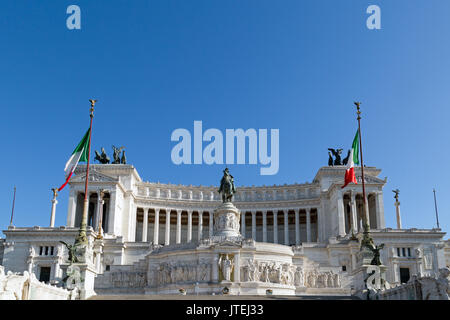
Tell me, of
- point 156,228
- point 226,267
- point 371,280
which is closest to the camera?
point 371,280

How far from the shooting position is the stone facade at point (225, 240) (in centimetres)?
5272

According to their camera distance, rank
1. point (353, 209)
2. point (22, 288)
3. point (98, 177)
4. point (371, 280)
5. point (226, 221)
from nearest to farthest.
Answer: point (22, 288) < point (371, 280) < point (226, 221) < point (353, 209) < point (98, 177)

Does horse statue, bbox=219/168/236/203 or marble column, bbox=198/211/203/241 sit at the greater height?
marble column, bbox=198/211/203/241

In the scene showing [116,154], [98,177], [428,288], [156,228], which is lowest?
[428,288]

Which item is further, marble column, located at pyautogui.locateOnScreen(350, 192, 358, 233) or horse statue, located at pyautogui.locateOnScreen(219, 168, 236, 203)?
marble column, located at pyautogui.locateOnScreen(350, 192, 358, 233)

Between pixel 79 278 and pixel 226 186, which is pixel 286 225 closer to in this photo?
pixel 226 186

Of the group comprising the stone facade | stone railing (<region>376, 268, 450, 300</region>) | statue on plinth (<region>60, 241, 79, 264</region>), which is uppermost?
the stone facade

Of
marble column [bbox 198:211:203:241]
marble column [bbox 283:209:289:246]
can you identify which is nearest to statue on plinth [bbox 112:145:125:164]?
marble column [bbox 198:211:203:241]

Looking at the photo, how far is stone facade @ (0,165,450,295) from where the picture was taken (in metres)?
52.7

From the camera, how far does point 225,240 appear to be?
2090 inches

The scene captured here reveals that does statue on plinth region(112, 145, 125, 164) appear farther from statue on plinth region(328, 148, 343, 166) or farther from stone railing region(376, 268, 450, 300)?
stone railing region(376, 268, 450, 300)

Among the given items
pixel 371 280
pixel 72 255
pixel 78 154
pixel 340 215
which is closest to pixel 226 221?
pixel 78 154
